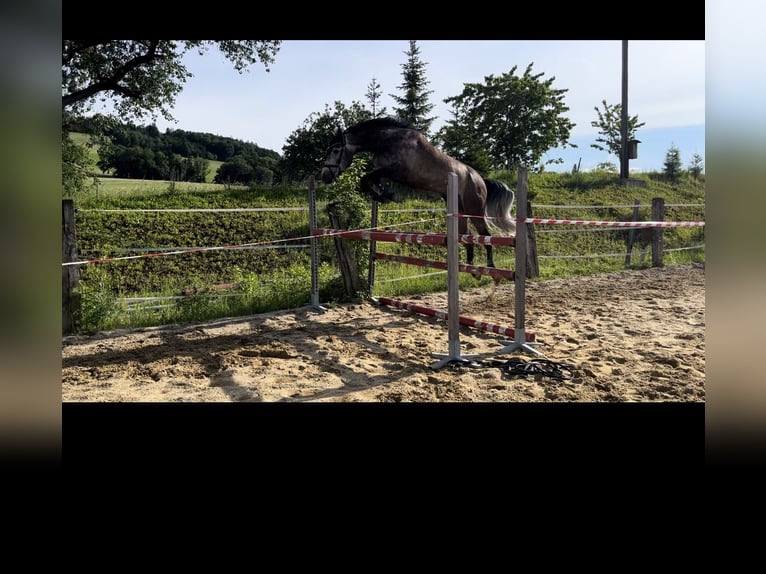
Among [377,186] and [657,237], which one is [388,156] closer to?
[377,186]

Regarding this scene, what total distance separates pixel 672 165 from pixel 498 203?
14.1 m

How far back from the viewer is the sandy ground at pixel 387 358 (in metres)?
3.49

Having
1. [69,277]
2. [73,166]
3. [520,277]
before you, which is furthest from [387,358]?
[73,166]

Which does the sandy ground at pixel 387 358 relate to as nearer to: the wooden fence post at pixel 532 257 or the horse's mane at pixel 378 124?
the horse's mane at pixel 378 124

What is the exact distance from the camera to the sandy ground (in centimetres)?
349

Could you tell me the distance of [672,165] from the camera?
1844cm

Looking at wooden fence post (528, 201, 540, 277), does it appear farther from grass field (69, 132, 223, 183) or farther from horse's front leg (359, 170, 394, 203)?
grass field (69, 132, 223, 183)

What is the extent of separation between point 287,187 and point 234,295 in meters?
6.70

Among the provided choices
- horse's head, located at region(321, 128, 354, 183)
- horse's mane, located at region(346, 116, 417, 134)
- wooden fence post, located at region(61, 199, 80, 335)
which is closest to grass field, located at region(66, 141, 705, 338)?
wooden fence post, located at region(61, 199, 80, 335)

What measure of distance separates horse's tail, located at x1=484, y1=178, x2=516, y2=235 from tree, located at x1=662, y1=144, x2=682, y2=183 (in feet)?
43.0

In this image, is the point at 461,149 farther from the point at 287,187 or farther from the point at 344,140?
the point at 344,140

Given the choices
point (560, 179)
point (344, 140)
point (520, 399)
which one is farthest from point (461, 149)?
point (520, 399)
